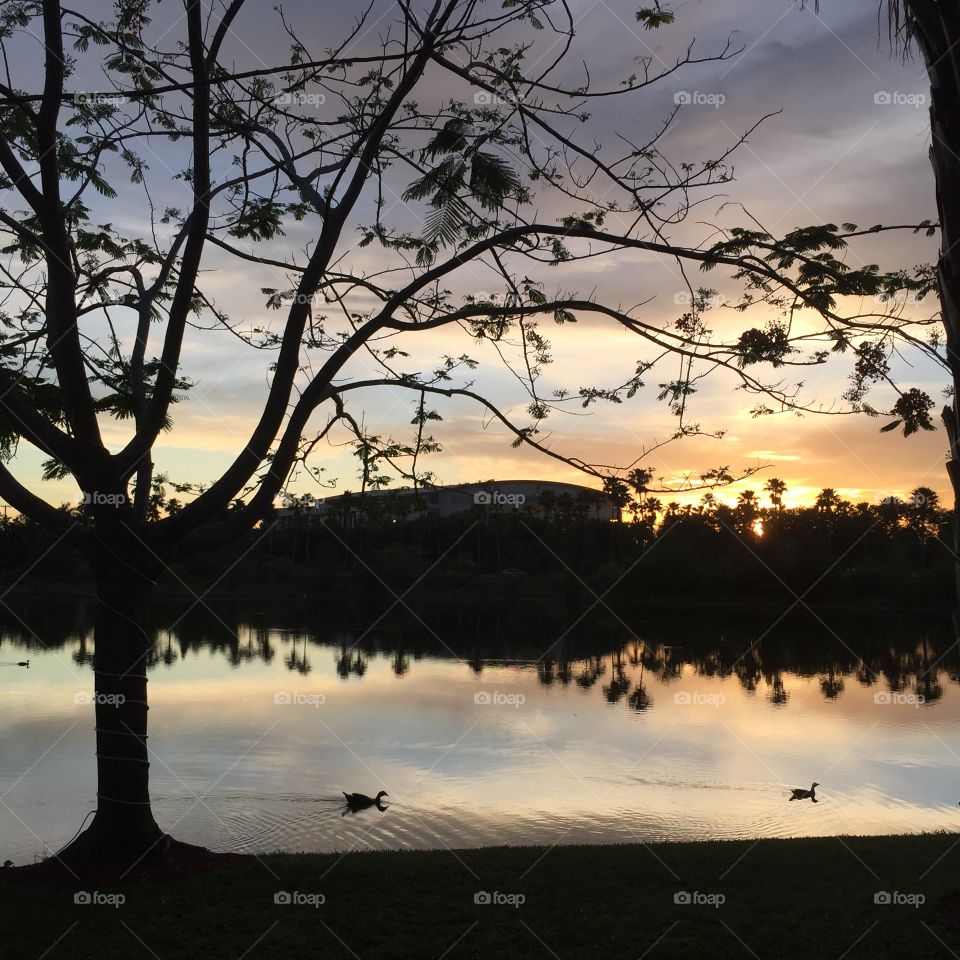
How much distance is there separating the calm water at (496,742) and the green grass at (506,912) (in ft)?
13.1

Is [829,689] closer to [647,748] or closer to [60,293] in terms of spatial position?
[647,748]

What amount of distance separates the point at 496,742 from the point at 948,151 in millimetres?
14980

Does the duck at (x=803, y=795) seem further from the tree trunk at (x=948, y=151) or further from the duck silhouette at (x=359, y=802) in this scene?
the tree trunk at (x=948, y=151)

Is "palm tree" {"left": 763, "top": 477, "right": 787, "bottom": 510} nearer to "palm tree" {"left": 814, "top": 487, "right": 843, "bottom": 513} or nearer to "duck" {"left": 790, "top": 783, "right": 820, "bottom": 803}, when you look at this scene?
"palm tree" {"left": 814, "top": 487, "right": 843, "bottom": 513}

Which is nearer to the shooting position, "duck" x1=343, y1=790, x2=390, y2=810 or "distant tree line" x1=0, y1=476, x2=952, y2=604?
"duck" x1=343, y1=790, x2=390, y2=810

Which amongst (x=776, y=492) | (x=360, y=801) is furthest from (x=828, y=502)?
(x=360, y=801)

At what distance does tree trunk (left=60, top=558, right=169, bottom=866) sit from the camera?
6664 mm

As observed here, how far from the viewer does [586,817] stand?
1239 cm

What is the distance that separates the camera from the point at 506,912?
6.11 m

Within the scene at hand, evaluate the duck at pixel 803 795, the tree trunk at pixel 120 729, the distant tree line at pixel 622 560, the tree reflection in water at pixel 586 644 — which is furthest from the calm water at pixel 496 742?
the distant tree line at pixel 622 560

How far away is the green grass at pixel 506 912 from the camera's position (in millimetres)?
5406

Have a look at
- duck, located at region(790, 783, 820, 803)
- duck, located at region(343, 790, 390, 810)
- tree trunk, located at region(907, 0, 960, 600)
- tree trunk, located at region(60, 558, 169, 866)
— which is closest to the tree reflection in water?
duck, located at region(790, 783, 820, 803)

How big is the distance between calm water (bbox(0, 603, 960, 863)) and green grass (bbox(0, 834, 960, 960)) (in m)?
4.01

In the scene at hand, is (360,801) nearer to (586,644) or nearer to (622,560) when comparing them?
(586,644)
